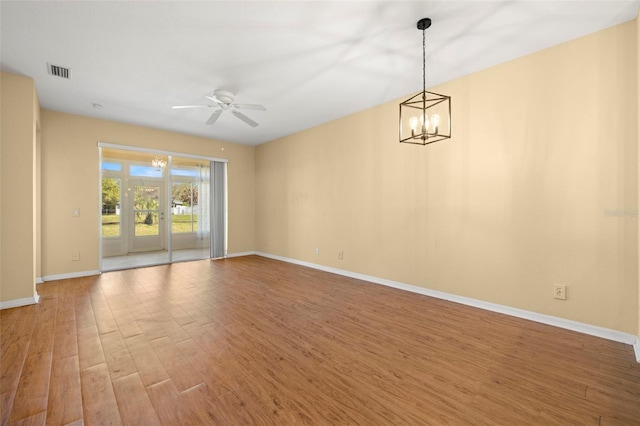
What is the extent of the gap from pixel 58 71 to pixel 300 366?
4.34m

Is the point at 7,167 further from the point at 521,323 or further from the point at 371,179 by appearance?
the point at 521,323

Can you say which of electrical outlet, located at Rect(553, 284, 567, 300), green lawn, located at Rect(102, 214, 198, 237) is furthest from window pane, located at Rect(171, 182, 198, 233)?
electrical outlet, located at Rect(553, 284, 567, 300)

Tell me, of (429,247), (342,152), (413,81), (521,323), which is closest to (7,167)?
(342,152)

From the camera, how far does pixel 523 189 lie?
3.01 m

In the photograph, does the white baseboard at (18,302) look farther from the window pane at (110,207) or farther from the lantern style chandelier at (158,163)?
the lantern style chandelier at (158,163)

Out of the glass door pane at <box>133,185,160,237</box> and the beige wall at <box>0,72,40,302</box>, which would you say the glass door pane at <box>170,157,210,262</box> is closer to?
the glass door pane at <box>133,185,160,237</box>

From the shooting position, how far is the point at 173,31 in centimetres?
258

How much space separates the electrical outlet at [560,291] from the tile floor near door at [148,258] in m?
6.40

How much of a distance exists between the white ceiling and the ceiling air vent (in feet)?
0.23

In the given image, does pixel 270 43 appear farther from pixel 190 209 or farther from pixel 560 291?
pixel 190 209

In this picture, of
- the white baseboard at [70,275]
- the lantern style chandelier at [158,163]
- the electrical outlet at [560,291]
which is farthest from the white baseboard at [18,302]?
the electrical outlet at [560,291]

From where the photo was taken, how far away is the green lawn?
5961 millimetres

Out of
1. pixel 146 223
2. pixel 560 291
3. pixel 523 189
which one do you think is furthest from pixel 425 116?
pixel 146 223

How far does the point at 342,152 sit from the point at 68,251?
200 inches
